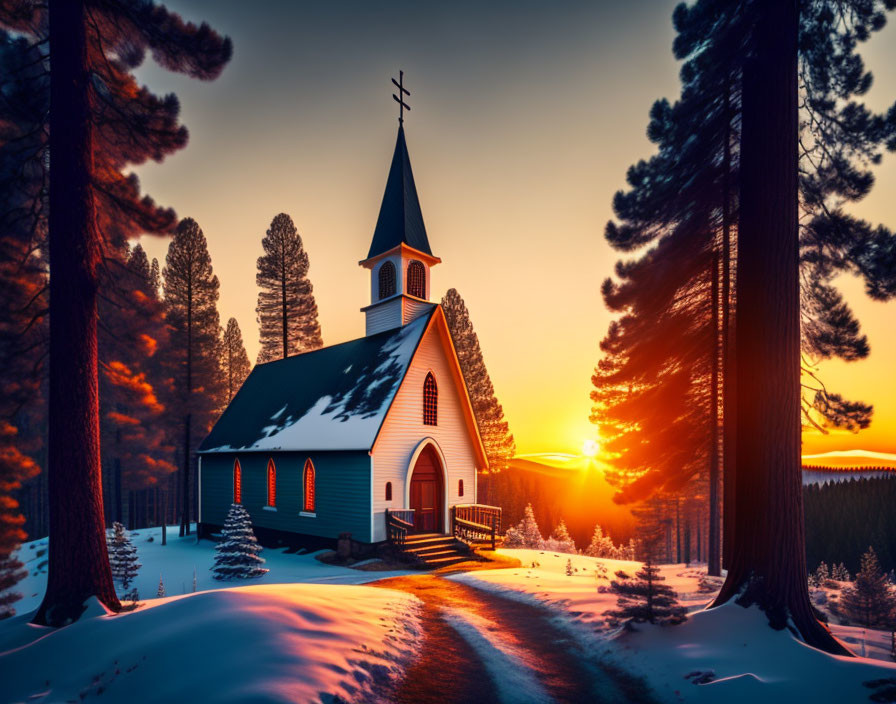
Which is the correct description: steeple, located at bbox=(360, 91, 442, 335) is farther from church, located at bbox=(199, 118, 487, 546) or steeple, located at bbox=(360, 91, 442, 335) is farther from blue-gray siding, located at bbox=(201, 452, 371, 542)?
blue-gray siding, located at bbox=(201, 452, 371, 542)

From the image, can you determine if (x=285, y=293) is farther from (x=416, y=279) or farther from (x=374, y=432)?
(x=374, y=432)

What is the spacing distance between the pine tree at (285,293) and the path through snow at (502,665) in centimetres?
2857

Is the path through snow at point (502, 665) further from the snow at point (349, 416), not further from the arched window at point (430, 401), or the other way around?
the arched window at point (430, 401)

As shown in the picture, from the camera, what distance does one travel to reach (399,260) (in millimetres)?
21812

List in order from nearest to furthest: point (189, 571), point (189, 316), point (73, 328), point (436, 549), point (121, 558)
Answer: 1. point (73, 328)
2. point (121, 558)
3. point (189, 571)
4. point (436, 549)
5. point (189, 316)

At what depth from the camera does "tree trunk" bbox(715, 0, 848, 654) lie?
752 centimetres

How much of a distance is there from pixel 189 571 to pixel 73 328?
11.6 meters

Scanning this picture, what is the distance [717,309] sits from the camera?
1460 centimetres

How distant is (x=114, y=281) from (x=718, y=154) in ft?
49.5

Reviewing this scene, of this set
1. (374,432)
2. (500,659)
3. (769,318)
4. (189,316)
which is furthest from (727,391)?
(189,316)

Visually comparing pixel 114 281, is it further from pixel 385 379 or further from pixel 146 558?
pixel 146 558

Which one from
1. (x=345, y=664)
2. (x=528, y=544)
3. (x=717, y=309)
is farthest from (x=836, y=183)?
(x=528, y=544)

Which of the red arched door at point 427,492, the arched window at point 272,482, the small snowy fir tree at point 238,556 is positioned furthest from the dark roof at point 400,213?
the small snowy fir tree at point 238,556

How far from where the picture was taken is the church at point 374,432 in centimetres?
1766
